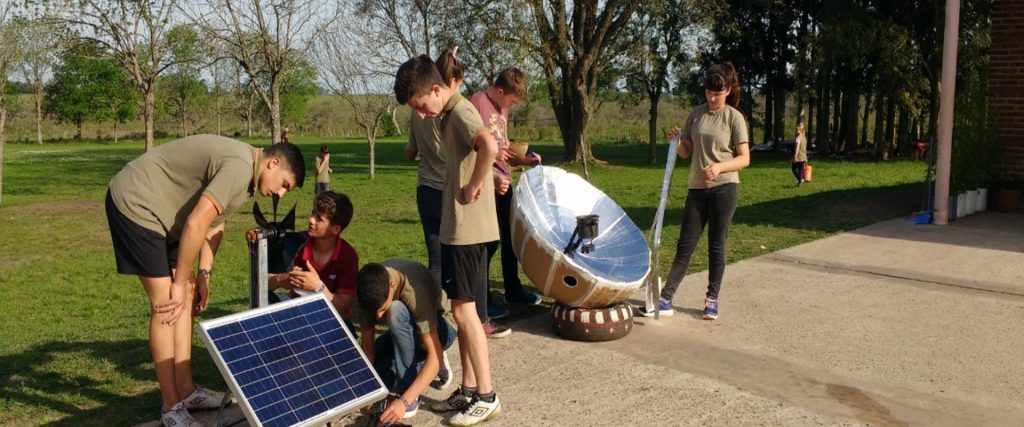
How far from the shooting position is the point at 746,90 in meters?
33.6

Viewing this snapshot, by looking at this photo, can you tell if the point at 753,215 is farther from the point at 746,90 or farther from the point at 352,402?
the point at 746,90

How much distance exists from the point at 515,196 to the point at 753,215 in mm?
7509

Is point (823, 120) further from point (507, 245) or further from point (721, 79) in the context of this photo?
point (507, 245)

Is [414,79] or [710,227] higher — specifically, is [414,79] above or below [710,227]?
above

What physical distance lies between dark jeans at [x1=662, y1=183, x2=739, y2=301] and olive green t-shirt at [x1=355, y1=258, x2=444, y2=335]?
244 centimetres

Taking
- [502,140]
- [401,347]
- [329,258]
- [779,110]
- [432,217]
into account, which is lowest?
[401,347]

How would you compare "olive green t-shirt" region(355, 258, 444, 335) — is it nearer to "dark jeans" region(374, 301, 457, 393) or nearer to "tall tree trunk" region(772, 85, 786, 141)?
"dark jeans" region(374, 301, 457, 393)

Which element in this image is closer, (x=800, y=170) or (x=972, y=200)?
(x=972, y=200)

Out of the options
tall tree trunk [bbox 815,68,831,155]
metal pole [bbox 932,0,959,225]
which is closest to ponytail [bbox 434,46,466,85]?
metal pole [bbox 932,0,959,225]

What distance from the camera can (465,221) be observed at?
4230 millimetres

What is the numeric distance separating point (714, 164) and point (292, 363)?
341 cm

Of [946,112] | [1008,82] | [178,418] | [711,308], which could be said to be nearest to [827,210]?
[946,112]

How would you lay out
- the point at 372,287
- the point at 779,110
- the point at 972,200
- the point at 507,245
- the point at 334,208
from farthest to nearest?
the point at 779,110 < the point at 972,200 < the point at 507,245 < the point at 334,208 < the point at 372,287

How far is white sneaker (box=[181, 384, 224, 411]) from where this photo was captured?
4.32 metres
